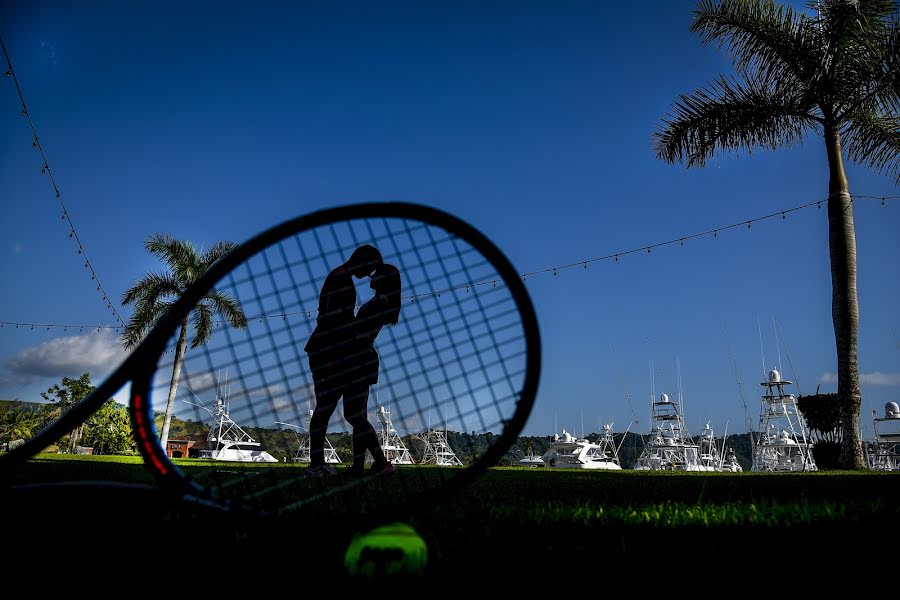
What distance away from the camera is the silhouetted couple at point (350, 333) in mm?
3189

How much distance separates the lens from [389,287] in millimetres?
3607

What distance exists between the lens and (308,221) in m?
2.08

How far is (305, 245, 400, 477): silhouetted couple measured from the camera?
3.19 m

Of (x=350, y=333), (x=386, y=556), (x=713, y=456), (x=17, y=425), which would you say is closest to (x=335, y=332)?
(x=350, y=333)

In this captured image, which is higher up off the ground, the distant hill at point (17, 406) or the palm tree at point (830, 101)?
the palm tree at point (830, 101)

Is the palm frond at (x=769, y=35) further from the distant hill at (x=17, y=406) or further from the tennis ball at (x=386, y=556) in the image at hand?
the distant hill at (x=17, y=406)

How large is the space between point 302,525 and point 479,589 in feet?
3.32

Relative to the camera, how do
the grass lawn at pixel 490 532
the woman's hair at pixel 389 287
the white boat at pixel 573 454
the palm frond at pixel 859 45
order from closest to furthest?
the grass lawn at pixel 490 532 < the woman's hair at pixel 389 287 < the palm frond at pixel 859 45 < the white boat at pixel 573 454

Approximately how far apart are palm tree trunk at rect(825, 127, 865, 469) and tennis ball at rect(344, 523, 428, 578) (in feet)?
40.2

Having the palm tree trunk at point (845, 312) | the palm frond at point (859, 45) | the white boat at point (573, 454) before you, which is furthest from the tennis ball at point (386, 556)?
the white boat at point (573, 454)

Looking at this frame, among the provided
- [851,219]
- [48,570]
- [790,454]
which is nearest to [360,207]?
[48,570]

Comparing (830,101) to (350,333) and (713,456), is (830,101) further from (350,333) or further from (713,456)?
(713,456)

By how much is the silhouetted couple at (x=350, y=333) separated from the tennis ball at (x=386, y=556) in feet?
4.64

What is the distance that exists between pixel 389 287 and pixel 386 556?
2.20 metres
